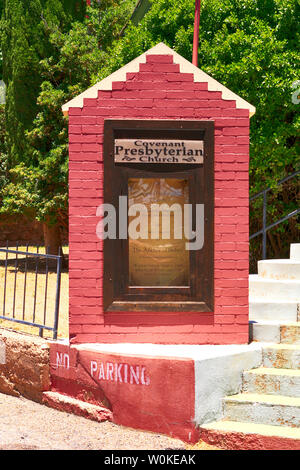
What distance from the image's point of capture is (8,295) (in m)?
11.8

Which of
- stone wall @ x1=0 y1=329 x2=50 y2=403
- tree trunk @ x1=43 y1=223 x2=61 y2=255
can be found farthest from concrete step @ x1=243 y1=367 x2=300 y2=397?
tree trunk @ x1=43 y1=223 x2=61 y2=255

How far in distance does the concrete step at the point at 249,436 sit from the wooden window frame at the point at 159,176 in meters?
1.08

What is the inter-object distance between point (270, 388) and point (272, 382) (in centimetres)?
6

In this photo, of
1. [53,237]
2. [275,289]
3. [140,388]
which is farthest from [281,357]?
[53,237]

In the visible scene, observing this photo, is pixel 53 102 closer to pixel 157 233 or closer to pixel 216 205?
pixel 157 233

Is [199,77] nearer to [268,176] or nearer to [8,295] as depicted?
[268,176]

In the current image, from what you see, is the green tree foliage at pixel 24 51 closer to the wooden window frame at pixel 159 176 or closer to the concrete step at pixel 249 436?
the wooden window frame at pixel 159 176

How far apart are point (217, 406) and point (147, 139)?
2471 millimetres

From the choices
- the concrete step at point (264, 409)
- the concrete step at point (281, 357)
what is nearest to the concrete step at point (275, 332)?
the concrete step at point (281, 357)

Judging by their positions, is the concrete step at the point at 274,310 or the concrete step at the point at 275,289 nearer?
the concrete step at the point at 274,310

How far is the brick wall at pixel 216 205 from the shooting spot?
212 inches

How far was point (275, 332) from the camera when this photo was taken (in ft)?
18.4

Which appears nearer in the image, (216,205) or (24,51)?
(216,205)

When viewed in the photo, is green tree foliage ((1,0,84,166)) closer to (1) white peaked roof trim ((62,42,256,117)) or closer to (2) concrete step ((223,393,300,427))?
(1) white peaked roof trim ((62,42,256,117))
